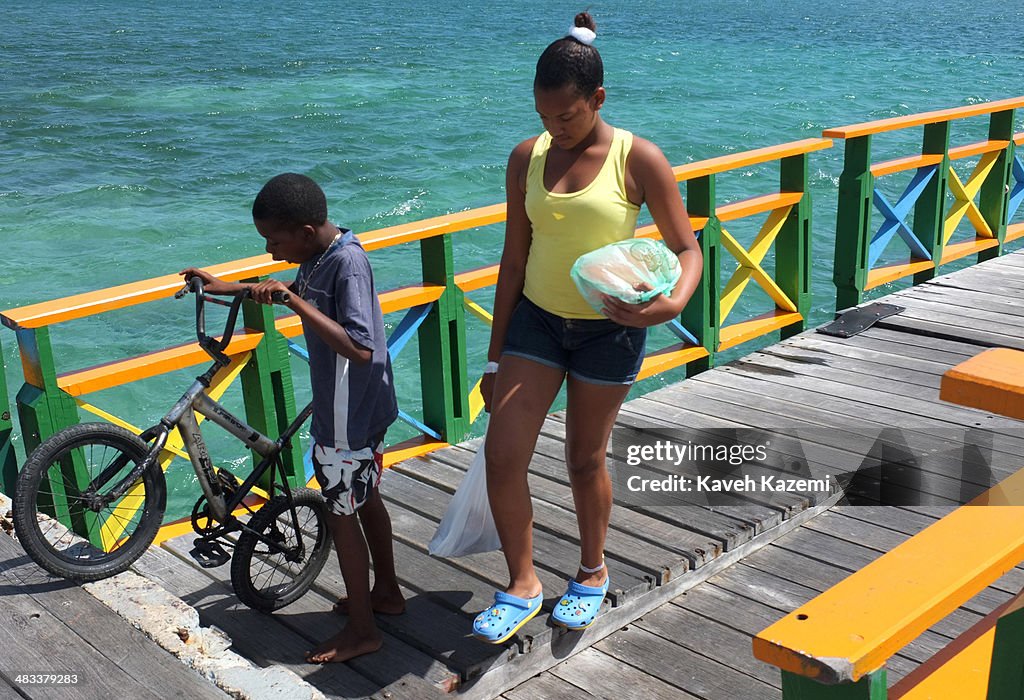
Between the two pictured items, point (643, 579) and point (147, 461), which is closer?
point (147, 461)

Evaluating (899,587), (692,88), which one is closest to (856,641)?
(899,587)

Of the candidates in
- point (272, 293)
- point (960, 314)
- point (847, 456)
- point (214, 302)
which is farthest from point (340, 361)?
point (960, 314)

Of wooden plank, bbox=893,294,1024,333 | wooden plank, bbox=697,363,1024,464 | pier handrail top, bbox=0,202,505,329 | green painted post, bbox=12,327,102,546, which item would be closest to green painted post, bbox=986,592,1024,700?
pier handrail top, bbox=0,202,505,329

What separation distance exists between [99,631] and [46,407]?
99cm

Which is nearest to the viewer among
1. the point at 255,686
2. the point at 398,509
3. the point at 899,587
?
the point at 899,587

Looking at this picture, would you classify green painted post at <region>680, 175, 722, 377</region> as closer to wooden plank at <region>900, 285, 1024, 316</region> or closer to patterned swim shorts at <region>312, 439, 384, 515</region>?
wooden plank at <region>900, 285, 1024, 316</region>

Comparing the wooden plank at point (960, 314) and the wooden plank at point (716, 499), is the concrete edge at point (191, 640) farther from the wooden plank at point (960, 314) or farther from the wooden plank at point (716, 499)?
the wooden plank at point (960, 314)

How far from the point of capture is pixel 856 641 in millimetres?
1427

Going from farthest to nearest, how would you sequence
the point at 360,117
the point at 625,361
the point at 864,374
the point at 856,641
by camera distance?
the point at 360,117 < the point at 864,374 < the point at 625,361 < the point at 856,641

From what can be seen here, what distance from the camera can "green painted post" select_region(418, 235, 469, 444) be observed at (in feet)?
15.5

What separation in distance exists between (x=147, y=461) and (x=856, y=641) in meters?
2.32

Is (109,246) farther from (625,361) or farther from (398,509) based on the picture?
(625,361)

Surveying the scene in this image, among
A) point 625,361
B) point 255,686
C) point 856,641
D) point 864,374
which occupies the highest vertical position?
point 856,641

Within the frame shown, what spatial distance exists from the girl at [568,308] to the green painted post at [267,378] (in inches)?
46.7
